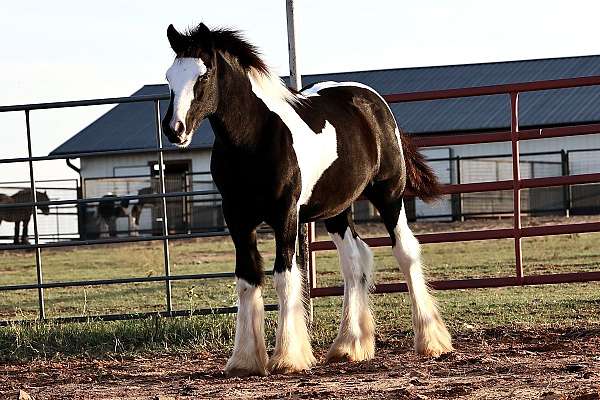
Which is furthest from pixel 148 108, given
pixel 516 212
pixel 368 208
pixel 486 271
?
pixel 516 212

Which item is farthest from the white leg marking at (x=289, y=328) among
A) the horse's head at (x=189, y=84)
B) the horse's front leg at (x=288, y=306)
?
the horse's head at (x=189, y=84)

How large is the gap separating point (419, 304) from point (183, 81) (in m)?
2.13

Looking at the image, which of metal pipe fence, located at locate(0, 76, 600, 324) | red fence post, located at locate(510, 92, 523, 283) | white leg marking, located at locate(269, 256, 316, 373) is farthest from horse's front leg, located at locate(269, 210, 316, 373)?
red fence post, located at locate(510, 92, 523, 283)

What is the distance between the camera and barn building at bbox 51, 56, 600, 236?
2675cm

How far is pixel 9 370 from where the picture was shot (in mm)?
6762

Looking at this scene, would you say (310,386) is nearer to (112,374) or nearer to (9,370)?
(112,374)

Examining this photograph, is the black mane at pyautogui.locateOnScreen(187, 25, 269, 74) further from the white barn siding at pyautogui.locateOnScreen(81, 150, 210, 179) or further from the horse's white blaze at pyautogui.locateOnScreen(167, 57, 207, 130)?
the white barn siding at pyautogui.locateOnScreen(81, 150, 210, 179)

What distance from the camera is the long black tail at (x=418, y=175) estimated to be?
7.25 meters

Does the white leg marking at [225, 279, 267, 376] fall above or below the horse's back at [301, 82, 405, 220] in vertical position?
below

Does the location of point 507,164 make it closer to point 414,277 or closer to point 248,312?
point 414,277

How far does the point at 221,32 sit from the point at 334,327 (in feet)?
8.55

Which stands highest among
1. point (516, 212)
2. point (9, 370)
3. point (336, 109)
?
point (336, 109)

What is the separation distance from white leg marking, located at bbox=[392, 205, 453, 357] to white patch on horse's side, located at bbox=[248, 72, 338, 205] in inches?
34.2

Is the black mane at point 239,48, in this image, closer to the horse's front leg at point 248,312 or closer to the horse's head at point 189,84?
the horse's head at point 189,84
